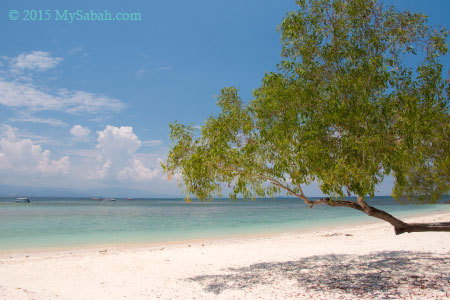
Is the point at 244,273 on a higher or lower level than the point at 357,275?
lower

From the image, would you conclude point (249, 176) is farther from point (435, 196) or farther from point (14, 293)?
point (435, 196)

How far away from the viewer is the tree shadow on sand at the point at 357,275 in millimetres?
8516

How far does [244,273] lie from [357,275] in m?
3.59

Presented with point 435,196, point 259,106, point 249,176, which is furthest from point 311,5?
point 435,196

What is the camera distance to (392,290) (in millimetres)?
8336

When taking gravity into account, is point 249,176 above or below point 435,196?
above

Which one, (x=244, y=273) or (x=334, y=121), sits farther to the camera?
(x=244, y=273)

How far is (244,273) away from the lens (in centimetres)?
1125

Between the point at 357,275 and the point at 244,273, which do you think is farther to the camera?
the point at 244,273

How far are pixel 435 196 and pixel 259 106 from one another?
9.83 m

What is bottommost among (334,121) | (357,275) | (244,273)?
(244,273)

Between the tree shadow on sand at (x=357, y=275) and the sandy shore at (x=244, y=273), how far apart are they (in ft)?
0.07

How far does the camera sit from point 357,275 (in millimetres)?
10211

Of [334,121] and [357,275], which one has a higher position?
[334,121]
